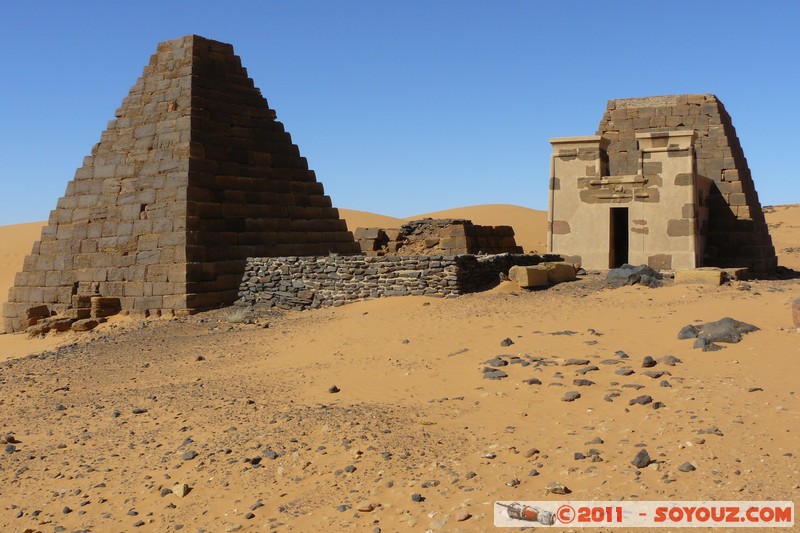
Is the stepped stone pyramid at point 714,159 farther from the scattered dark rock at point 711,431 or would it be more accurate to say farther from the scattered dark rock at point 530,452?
the scattered dark rock at point 530,452

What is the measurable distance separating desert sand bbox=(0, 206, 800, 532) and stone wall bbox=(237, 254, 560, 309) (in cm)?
189

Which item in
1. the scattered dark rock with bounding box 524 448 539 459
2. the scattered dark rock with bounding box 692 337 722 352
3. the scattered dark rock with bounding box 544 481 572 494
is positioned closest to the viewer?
the scattered dark rock with bounding box 544 481 572 494

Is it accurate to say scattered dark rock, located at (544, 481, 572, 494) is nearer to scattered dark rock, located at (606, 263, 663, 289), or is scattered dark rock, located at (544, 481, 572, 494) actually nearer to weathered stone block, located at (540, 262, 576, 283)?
scattered dark rock, located at (606, 263, 663, 289)

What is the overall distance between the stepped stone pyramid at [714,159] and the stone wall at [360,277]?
527 centimetres

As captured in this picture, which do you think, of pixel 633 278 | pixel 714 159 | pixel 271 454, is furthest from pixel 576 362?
pixel 714 159

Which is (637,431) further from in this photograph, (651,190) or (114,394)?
(651,190)

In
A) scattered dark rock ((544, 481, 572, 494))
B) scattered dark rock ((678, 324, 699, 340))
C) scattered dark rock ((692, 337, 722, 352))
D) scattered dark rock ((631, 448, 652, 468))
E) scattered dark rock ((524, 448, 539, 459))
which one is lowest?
scattered dark rock ((544, 481, 572, 494))

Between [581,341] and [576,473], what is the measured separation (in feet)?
13.0

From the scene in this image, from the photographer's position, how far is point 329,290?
14.9 metres

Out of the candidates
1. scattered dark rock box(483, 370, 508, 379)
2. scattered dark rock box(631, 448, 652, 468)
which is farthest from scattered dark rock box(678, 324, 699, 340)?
scattered dark rock box(631, 448, 652, 468)

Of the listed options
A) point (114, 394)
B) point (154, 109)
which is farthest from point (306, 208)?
point (114, 394)

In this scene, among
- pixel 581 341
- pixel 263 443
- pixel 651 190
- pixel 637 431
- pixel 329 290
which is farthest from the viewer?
pixel 651 190

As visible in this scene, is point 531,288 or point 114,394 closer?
point 114,394

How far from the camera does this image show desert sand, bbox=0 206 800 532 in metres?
5.52
